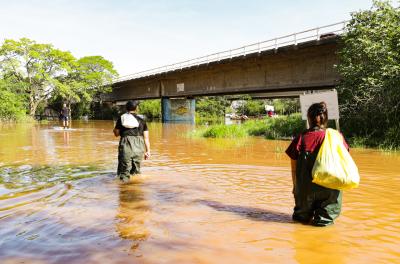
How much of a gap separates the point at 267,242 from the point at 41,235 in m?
2.56

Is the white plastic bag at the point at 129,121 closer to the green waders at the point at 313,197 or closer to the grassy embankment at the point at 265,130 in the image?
the green waders at the point at 313,197

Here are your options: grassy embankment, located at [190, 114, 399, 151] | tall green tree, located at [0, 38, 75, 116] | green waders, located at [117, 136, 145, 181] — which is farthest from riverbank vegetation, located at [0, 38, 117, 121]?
green waders, located at [117, 136, 145, 181]

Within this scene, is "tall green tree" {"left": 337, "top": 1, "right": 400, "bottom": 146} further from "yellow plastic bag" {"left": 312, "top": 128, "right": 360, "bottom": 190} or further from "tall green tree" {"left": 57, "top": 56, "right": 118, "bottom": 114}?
"tall green tree" {"left": 57, "top": 56, "right": 118, "bottom": 114}

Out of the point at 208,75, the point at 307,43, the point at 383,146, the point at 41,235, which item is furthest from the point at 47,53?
the point at 41,235

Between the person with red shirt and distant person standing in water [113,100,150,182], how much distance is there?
12.2 feet

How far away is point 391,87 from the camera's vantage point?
1484 centimetres

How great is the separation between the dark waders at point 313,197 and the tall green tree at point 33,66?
4838cm

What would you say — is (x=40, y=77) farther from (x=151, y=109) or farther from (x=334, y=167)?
(x=334, y=167)

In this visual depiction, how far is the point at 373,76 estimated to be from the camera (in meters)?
15.6

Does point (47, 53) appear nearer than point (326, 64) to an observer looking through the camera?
No

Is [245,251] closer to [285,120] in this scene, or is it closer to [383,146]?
[383,146]

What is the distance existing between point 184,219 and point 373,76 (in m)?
13.3

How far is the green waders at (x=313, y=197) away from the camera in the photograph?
444cm

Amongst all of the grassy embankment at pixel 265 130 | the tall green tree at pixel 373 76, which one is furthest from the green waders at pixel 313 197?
the grassy embankment at pixel 265 130
